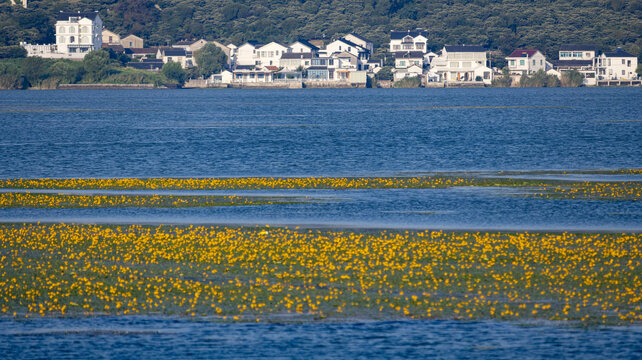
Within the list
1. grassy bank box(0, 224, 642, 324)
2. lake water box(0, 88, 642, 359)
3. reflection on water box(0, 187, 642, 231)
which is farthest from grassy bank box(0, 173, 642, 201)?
grassy bank box(0, 224, 642, 324)

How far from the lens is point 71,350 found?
17750 mm

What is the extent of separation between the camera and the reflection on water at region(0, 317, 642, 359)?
17.5 meters

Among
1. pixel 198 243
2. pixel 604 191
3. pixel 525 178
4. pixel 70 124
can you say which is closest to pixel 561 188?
pixel 604 191

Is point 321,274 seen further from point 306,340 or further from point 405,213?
point 405,213

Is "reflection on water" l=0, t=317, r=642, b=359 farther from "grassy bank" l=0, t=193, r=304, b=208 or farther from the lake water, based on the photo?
"grassy bank" l=0, t=193, r=304, b=208

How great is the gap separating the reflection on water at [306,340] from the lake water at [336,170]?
4 cm

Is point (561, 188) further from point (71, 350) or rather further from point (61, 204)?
point (71, 350)

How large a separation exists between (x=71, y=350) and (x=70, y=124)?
8089cm

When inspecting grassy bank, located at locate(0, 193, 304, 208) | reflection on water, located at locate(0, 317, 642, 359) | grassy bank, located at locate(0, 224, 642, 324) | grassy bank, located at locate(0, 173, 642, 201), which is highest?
grassy bank, located at locate(0, 173, 642, 201)

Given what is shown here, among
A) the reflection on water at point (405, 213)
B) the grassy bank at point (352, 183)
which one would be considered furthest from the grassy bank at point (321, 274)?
the grassy bank at point (352, 183)

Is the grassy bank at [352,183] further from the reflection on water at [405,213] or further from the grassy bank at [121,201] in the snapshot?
the grassy bank at [121,201]

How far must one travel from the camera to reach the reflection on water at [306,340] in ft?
57.5

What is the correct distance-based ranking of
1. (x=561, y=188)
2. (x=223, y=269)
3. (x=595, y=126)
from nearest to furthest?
1. (x=223, y=269)
2. (x=561, y=188)
3. (x=595, y=126)

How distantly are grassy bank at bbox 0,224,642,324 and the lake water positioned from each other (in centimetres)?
102
